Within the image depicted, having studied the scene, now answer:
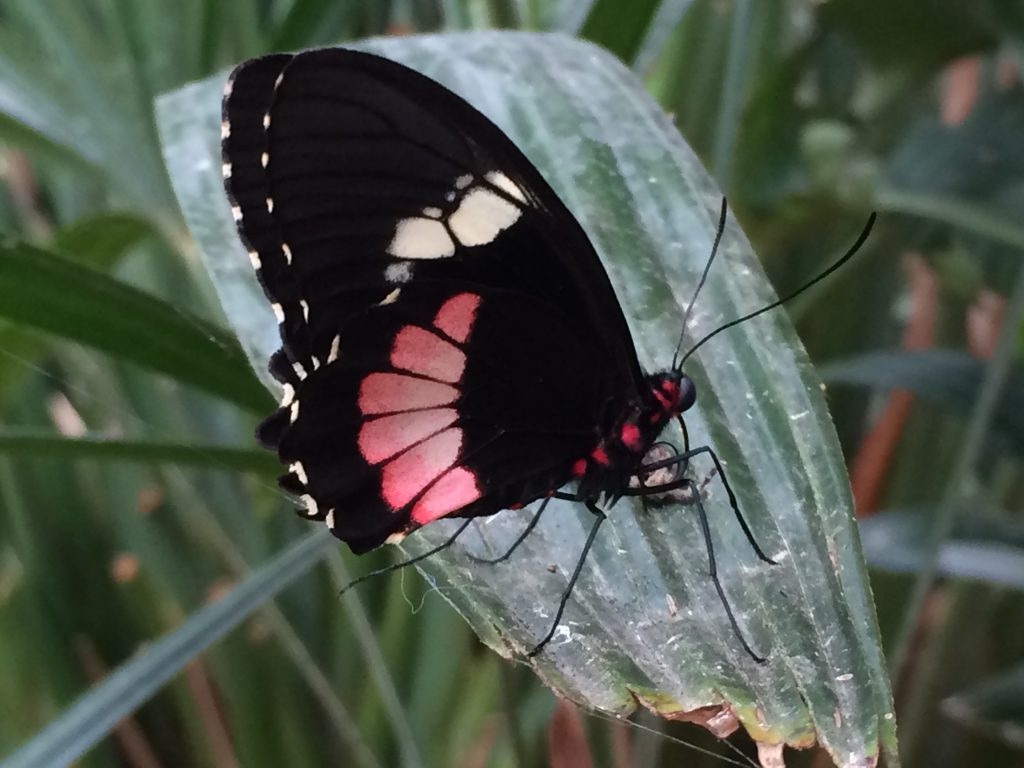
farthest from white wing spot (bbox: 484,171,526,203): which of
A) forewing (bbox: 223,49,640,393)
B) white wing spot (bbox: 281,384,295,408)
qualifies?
white wing spot (bbox: 281,384,295,408)

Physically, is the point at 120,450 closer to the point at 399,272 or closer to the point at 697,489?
the point at 399,272

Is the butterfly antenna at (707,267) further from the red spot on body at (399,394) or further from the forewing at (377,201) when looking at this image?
the red spot on body at (399,394)

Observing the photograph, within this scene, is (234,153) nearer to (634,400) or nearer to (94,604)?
(634,400)

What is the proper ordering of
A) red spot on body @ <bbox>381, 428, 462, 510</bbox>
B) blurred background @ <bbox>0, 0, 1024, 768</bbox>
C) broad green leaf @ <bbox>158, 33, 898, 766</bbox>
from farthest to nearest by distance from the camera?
blurred background @ <bbox>0, 0, 1024, 768</bbox>, red spot on body @ <bbox>381, 428, 462, 510</bbox>, broad green leaf @ <bbox>158, 33, 898, 766</bbox>

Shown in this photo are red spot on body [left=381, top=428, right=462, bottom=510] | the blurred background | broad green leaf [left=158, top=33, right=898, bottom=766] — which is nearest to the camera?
broad green leaf [left=158, top=33, right=898, bottom=766]

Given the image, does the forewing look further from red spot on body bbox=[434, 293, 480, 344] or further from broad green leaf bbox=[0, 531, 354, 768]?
broad green leaf bbox=[0, 531, 354, 768]

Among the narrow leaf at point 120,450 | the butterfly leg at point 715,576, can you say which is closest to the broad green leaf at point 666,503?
the butterfly leg at point 715,576

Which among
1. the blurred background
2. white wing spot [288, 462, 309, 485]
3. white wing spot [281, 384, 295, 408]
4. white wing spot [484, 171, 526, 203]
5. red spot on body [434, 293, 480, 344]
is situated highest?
white wing spot [484, 171, 526, 203]
